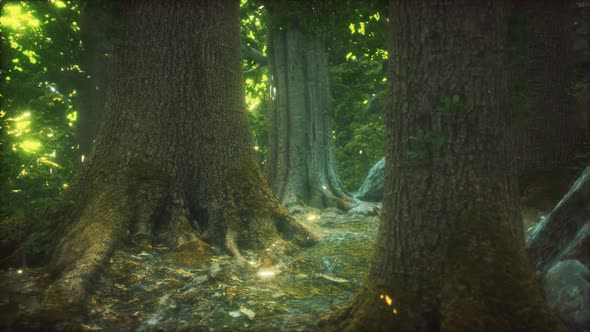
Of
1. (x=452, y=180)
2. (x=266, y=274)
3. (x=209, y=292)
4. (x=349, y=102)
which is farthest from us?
(x=349, y=102)

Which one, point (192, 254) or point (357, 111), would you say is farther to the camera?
point (357, 111)

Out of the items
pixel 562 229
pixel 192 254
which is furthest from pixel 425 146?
pixel 192 254

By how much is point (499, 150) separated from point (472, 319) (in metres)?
1.10

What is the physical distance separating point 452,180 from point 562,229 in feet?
5.99

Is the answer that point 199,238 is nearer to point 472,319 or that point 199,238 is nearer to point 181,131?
point 181,131

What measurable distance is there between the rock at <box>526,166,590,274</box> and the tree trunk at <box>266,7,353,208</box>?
19.7 ft

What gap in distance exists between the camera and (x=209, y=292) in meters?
4.33

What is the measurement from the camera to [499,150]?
296cm

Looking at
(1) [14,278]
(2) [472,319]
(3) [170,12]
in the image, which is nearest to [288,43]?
(3) [170,12]

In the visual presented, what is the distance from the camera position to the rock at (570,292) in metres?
3.10

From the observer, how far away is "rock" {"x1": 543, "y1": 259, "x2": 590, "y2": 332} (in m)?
3.10

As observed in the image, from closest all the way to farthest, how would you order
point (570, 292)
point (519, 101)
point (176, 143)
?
1. point (570, 292)
2. point (519, 101)
3. point (176, 143)

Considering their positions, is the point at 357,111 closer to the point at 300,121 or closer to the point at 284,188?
the point at 300,121

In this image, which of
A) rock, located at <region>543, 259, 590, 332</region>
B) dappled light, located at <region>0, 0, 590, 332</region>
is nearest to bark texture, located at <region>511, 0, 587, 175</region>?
dappled light, located at <region>0, 0, 590, 332</region>
